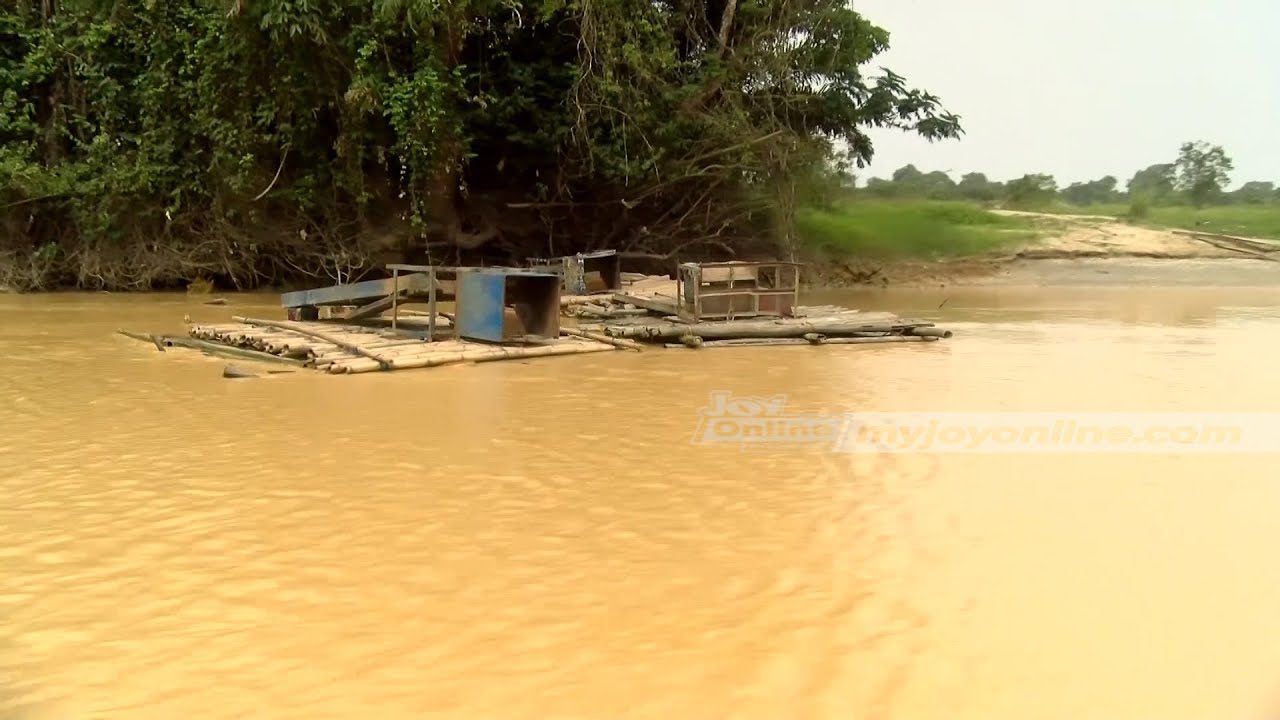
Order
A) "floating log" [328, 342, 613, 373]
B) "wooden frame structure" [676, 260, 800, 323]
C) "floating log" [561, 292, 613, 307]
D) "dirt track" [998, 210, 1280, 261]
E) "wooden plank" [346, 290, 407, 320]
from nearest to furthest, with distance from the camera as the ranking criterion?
Result: "floating log" [328, 342, 613, 373], "wooden plank" [346, 290, 407, 320], "wooden frame structure" [676, 260, 800, 323], "floating log" [561, 292, 613, 307], "dirt track" [998, 210, 1280, 261]

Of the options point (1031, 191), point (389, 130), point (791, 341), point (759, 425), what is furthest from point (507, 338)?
point (1031, 191)

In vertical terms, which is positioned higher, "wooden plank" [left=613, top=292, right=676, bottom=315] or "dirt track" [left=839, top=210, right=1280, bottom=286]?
"dirt track" [left=839, top=210, right=1280, bottom=286]

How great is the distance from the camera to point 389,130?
14.9 meters

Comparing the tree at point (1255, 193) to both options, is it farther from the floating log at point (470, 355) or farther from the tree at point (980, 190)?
the floating log at point (470, 355)

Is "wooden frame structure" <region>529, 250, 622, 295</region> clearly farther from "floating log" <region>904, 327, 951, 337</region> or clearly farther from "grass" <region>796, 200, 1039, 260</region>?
"grass" <region>796, 200, 1039, 260</region>

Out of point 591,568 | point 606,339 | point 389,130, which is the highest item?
point 389,130

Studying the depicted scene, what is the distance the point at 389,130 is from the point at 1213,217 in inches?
774

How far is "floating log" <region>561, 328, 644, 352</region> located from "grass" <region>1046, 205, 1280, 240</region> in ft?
58.9

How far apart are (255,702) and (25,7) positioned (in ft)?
57.3

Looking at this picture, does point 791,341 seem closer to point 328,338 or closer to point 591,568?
point 328,338

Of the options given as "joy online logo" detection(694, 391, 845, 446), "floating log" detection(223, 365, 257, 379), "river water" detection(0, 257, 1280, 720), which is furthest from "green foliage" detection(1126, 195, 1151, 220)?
"floating log" detection(223, 365, 257, 379)

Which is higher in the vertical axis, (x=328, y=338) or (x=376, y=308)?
(x=376, y=308)

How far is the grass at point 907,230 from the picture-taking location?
21.4m

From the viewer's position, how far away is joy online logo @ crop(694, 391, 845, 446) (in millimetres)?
5605
